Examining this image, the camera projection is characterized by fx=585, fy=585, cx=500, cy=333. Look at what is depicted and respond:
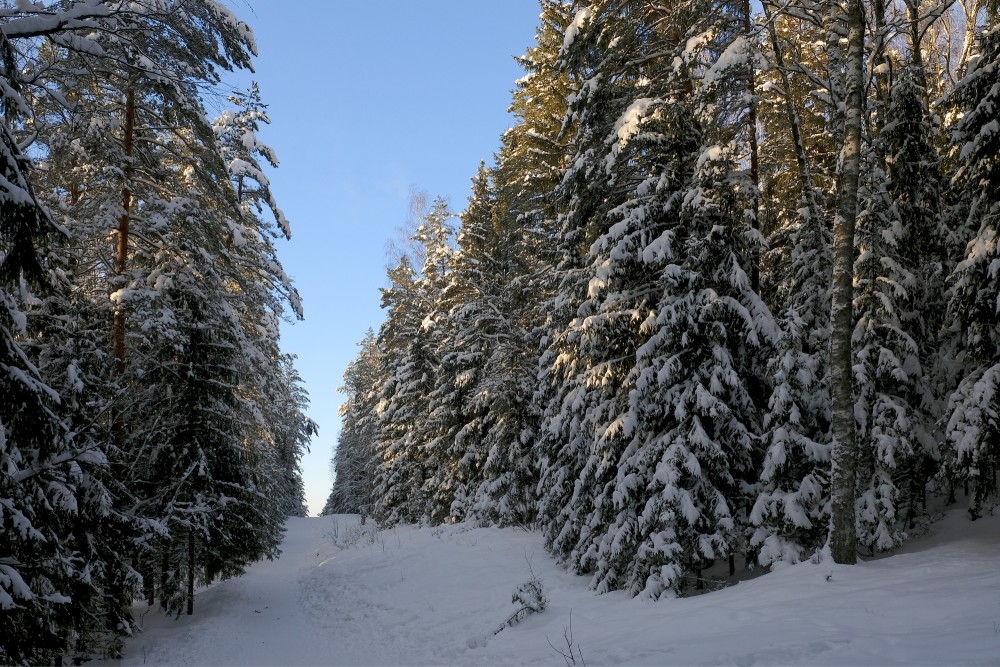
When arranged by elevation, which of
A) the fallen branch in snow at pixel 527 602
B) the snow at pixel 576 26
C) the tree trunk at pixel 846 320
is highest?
the snow at pixel 576 26

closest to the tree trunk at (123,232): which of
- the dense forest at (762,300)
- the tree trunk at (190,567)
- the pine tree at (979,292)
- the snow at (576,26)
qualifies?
the tree trunk at (190,567)

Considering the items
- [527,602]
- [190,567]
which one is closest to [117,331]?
[190,567]

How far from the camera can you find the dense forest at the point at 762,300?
355 inches

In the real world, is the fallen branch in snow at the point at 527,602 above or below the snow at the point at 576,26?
below

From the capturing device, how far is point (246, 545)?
1398cm

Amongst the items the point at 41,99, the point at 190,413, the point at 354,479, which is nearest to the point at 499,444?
the point at 190,413

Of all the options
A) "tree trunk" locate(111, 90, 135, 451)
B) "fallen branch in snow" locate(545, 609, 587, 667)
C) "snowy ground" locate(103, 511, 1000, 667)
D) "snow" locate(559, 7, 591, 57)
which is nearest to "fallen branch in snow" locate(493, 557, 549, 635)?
"snowy ground" locate(103, 511, 1000, 667)

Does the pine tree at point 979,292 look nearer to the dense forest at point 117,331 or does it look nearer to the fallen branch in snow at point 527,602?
the fallen branch in snow at point 527,602

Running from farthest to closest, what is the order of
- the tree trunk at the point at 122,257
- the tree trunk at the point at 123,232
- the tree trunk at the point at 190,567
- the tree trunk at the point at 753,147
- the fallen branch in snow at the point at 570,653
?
1. the tree trunk at the point at 190,567
2. the tree trunk at the point at 123,232
3. the tree trunk at the point at 122,257
4. the tree trunk at the point at 753,147
5. the fallen branch in snow at the point at 570,653

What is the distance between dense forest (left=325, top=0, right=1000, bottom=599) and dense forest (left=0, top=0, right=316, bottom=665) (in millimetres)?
7498

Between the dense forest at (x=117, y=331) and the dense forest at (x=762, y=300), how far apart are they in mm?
7498

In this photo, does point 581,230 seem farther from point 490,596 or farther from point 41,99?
point 41,99

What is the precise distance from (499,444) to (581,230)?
807 centimetres

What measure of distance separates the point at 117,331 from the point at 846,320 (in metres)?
13.1
